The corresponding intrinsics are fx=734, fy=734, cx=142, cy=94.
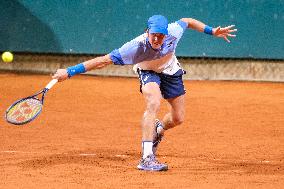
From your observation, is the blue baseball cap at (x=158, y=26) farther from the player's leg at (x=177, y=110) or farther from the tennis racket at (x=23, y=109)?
the tennis racket at (x=23, y=109)

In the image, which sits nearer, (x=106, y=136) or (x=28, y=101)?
(x=28, y=101)

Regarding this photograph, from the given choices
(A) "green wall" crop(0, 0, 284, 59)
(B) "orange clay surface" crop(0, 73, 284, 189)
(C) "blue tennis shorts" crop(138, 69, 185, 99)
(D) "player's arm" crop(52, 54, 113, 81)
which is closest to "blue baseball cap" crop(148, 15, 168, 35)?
(D) "player's arm" crop(52, 54, 113, 81)

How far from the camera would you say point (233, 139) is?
9.71 meters

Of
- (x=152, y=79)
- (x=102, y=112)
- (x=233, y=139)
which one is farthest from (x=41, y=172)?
(x=102, y=112)

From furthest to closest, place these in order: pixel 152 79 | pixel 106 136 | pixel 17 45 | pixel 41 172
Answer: pixel 17 45 < pixel 106 136 < pixel 152 79 < pixel 41 172

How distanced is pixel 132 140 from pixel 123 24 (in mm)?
6843

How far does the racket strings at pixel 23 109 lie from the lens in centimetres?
739

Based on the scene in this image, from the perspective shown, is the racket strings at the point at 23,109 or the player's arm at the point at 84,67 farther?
the racket strings at the point at 23,109

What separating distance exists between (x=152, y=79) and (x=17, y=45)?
31.2ft

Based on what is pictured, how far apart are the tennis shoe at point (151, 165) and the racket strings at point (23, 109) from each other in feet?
4.02

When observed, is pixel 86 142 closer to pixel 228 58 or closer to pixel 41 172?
pixel 41 172

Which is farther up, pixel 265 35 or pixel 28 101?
pixel 265 35

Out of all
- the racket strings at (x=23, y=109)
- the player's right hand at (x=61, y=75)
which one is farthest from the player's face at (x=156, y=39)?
the racket strings at (x=23, y=109)

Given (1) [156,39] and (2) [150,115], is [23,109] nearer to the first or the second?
(2) [150,115]
